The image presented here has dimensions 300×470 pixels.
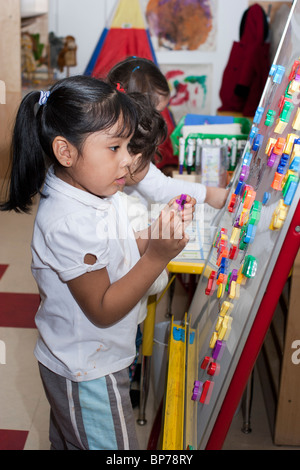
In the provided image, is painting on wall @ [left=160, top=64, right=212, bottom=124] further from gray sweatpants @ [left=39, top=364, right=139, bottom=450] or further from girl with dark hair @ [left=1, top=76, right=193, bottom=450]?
gray sweatpants @ [left=39, top=364, right=139, bottom=450]

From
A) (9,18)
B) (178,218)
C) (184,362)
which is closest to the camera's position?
(178,218)

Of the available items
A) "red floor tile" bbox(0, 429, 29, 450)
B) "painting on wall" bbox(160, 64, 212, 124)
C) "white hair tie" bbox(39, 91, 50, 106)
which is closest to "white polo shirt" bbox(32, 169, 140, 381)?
"white hair tie" bbox(39, 91, 50, 106)

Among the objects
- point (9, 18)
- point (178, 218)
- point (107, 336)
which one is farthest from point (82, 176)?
point (9, 18)

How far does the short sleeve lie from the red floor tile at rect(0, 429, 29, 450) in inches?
35.8

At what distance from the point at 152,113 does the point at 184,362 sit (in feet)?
1.94

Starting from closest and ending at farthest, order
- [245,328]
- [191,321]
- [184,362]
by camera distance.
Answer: [245,328] < [184,362] < [191,321]

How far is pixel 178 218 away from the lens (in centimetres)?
102

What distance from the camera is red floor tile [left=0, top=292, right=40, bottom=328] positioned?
2.42 metres

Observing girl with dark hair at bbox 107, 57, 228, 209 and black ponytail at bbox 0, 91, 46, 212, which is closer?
black ponytail at bbox 0, 91, 46, 212

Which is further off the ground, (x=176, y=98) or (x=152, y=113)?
(x=152, y=113)

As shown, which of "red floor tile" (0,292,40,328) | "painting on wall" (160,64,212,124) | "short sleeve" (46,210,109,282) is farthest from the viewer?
"painting on wall" (160,64,212,124)

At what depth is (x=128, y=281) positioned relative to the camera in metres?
1.04

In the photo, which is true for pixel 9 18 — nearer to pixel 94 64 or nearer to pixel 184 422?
pixel 94 64

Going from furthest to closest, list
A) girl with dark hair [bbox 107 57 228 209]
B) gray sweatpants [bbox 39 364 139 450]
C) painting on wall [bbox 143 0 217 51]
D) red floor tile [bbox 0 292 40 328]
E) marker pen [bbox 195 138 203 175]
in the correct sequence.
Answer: painting on wall [bbox 143 0 217 51], red floor tile [bbox 0 292 40 328], marker pen [bbox 195 138 203 175], girl with dark hair [bbox 107 57 228 209], gray sweatpants [bbox 39 364 139 450]
